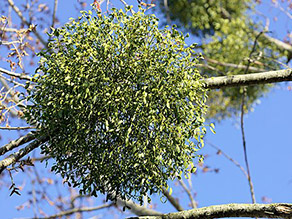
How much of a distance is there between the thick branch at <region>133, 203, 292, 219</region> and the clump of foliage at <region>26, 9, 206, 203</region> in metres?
0.21

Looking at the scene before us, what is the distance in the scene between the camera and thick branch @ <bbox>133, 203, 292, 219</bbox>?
80.0 inches

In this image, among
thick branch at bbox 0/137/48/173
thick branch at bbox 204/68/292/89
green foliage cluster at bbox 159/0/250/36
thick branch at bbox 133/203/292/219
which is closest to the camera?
thick branch at bbox 133/203/292/219

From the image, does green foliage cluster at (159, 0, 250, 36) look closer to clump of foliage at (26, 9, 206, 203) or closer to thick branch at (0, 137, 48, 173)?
clump of foliage at (26, 9, 206, 203)

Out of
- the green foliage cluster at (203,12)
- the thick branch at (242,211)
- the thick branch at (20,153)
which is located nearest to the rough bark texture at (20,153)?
the thick branch at (20,153)

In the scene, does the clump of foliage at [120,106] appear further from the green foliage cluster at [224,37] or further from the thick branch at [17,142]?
the green foliage cluster at [224,37]

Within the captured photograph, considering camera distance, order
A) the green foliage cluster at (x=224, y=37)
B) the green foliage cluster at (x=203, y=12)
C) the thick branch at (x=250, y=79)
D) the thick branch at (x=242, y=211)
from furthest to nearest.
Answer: the green foliage cluster at (x=203, y=12) → the green foliage cluster at (x=224, y=37) → the thick branch at (x=250, y=79) → the thick branch at (x=242, y=211)

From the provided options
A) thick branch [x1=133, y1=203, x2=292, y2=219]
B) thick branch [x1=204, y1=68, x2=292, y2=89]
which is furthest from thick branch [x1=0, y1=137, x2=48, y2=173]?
thick branch [x1=204, y1=68, x2=292, y2=89]

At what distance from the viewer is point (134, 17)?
7.43ft

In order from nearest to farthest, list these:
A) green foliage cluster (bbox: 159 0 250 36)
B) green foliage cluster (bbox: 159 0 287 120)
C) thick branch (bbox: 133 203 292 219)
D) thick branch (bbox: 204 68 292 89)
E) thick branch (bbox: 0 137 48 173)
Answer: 1. thick branch (bbox: 133 203 292 219)
2. thick branch (bbox: 0 137 48 173)
3. thick branch (bbox: 204 68 292 89)
4. green foliage cluster (bbox: 159 0 287 120)
5. green foliage cluster (bbox: 159 0 250 36)

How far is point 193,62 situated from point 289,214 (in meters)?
0.84

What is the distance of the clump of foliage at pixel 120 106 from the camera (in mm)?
2113

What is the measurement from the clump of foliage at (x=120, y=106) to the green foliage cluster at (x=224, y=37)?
4950 millimetres

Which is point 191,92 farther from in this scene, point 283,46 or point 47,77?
point 283,46

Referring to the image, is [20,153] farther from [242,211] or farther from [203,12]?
[203,12]
